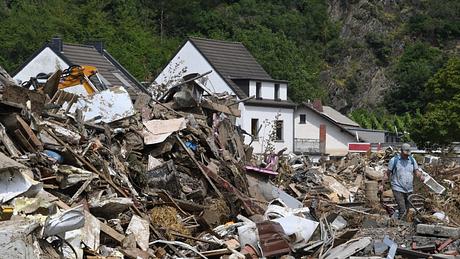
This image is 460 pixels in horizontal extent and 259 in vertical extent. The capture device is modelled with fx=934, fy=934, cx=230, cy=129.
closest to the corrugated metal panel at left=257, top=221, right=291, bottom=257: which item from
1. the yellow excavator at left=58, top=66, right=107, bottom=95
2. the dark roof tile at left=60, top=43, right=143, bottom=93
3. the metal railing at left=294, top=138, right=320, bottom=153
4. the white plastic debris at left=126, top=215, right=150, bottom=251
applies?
the white plastic debris at left=126, top=215, right=150, bottom=251

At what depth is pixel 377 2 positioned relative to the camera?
353 ft

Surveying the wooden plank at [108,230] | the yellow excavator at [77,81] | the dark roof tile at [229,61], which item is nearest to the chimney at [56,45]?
the dark roof tile at [229,61]

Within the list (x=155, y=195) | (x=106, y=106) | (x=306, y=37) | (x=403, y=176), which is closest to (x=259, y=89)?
(x=403, y=176)

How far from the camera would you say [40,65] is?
4062 cm

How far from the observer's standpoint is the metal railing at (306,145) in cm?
5359

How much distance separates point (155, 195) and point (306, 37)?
8958cm

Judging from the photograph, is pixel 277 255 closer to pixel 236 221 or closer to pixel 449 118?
pixel 236 221

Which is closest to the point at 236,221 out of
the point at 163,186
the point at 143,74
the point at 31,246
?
the point at 163,186

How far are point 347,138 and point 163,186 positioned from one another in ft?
147

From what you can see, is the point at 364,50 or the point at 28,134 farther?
the point at 364,50

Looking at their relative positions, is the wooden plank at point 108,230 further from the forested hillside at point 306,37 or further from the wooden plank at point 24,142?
the forested hillside at point 306,37

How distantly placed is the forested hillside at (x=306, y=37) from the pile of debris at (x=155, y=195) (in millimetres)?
39943

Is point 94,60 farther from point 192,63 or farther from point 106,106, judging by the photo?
point 106,106

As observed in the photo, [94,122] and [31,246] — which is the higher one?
[94,122]
